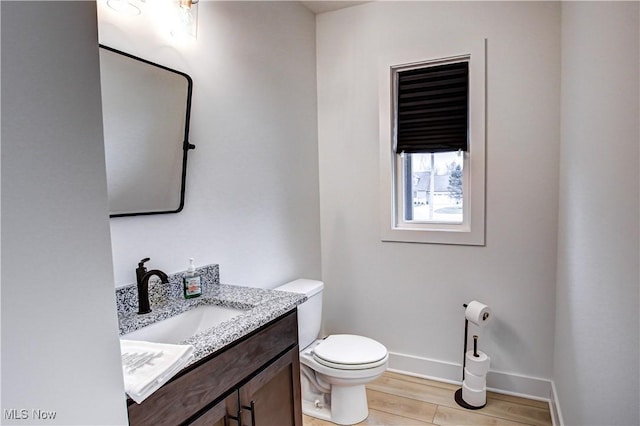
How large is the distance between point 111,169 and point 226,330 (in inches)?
27.7


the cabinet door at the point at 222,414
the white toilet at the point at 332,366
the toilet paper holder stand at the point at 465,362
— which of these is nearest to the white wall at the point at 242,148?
the white toilet at the point at 332,366

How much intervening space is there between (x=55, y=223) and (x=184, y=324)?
102 centimetres

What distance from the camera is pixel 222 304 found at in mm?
1504

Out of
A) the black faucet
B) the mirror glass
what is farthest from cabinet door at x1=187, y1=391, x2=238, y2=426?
the mirror glass

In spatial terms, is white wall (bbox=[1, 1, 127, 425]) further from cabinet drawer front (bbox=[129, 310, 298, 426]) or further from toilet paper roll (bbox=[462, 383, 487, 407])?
toilet paper roll (bbox=[462, 383, 487, 407])

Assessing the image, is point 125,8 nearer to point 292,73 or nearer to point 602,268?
point 292,73

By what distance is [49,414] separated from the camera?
1.67ft

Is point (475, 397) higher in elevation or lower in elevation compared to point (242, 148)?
lower

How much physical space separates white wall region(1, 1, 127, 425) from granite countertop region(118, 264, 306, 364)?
46cm

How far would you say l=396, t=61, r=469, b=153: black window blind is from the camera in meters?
2.33

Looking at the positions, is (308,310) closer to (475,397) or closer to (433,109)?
(475,397)

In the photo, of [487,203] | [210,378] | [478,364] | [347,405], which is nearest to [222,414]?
[210,378]

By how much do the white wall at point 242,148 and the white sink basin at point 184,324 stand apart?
211 millimetres

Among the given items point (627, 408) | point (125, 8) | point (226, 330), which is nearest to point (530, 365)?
point (627, 408)
